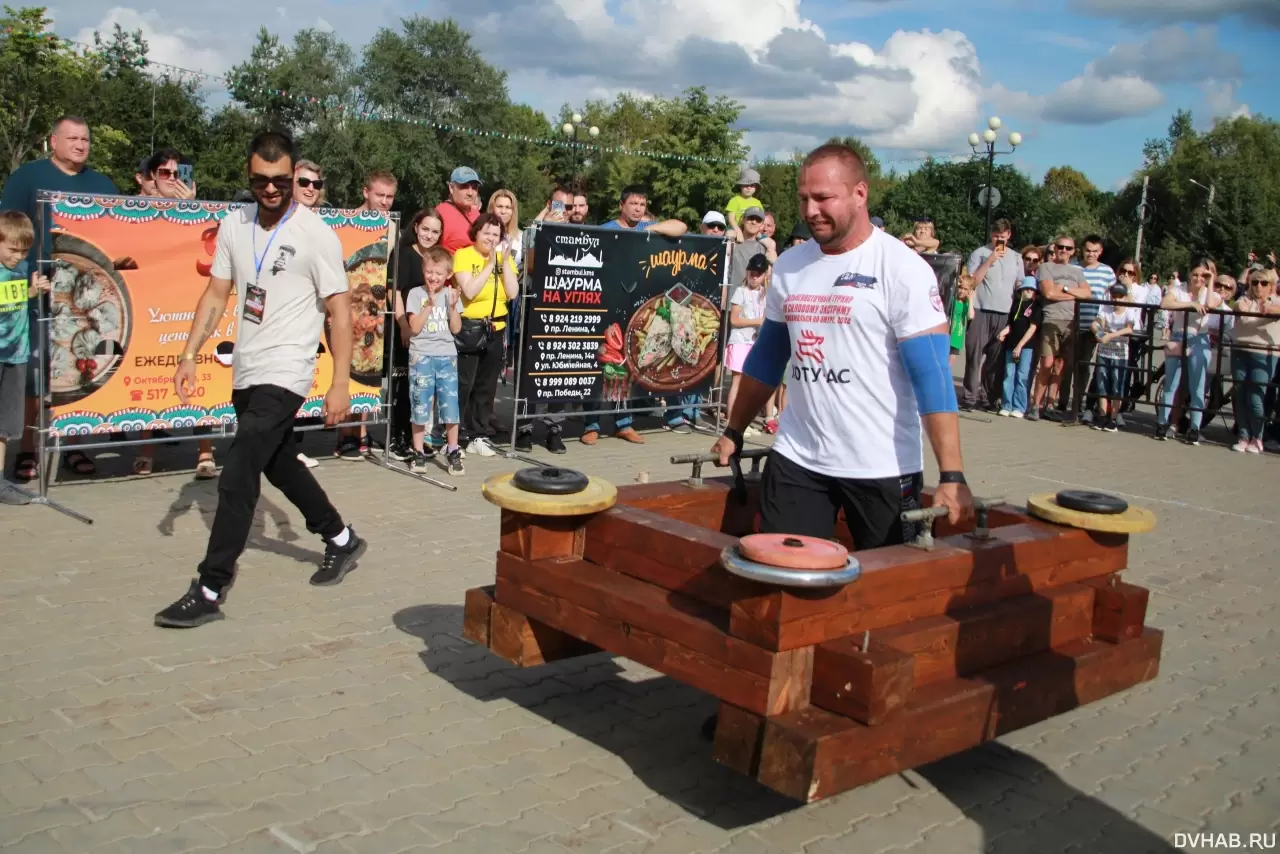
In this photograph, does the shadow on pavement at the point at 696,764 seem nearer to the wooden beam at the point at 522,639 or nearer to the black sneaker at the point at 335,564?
the wooden beam at the point at 522,639

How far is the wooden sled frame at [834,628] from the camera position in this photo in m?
3.36

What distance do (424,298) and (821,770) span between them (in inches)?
261

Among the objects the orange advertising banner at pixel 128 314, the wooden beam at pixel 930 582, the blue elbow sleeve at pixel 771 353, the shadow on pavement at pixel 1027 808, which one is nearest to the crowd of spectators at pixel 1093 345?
the orange advertising banner at pixel 128 314

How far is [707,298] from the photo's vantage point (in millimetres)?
11320

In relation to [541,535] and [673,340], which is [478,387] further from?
[541,535]

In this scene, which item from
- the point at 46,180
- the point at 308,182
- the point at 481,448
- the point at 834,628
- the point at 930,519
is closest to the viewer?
the point at 834,628

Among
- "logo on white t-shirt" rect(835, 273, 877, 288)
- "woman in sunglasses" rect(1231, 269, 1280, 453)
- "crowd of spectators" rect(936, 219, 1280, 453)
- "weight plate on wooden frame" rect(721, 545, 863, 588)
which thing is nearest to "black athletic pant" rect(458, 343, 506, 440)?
"logo on white t-shirt" rect(835, 273, 877, 288)

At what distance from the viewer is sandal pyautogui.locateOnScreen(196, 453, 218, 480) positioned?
8484mm

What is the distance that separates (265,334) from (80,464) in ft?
12.2

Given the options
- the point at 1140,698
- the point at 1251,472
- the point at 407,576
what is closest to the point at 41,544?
the point at 407,576

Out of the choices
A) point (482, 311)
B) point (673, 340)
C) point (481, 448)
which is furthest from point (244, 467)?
point (673, 340)

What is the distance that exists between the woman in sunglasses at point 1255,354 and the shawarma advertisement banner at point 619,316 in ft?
20.5

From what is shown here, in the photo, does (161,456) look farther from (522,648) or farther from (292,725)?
(522,648)

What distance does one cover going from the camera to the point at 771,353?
4.61m
